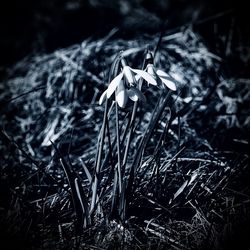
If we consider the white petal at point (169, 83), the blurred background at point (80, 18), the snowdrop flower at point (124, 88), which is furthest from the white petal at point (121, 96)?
the blurred background at point (80, 18)

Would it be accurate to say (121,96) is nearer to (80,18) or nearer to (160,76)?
(160,76)

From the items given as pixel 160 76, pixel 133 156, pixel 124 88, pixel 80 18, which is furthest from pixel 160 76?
pixel 80 18

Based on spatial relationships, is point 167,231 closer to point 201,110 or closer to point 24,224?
point 24,224

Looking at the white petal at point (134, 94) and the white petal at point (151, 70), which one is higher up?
the white petal at point (151, 70)

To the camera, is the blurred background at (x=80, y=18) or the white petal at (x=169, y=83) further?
the blurred background at (x=80, y=18)

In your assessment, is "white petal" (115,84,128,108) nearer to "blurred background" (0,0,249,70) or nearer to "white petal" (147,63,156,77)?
"white petal" (147,63,156,77)

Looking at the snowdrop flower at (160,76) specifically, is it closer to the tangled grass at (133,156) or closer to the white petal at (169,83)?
the white petal at (169,83)

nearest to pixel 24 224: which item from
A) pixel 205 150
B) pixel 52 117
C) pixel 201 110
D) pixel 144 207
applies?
pixel 144 207
